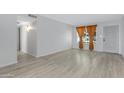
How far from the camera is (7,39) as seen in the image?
150 inches

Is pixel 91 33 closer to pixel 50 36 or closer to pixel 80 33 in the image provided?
pixel 80 33

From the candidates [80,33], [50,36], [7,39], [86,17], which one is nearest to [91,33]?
[80,33]

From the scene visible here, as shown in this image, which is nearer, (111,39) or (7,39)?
(7,39)

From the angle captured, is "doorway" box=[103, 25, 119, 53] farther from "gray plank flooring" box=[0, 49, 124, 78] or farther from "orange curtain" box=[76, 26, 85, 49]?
"gray plank flooring" box=[0, 49, 124, 78]

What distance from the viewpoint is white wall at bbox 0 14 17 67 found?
363 cm

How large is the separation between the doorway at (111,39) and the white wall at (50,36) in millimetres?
3304

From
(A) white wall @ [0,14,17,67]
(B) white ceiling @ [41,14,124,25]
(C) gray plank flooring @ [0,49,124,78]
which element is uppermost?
(B) white ceiling @ [41,14,124,25]

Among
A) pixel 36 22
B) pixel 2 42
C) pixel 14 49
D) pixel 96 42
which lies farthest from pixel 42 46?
pixel 96 42

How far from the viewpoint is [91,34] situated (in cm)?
862

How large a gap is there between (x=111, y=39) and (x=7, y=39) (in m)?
6.87

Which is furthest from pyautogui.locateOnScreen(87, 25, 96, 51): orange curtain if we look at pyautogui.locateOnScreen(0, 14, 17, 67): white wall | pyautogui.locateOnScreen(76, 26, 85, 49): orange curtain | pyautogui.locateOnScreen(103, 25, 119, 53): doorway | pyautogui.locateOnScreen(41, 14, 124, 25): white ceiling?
pyautogui.locateOnScreen(0, 14, 17, 67): white wall

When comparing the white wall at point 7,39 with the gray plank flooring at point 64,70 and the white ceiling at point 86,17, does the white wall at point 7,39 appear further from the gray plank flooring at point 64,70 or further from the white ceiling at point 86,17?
the white ceiling at point 86,17

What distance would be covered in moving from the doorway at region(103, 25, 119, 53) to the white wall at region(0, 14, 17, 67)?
21.5 ft

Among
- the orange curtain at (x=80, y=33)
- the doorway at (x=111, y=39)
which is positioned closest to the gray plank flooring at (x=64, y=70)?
the doorway at (x=111, y=39)
